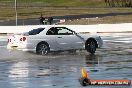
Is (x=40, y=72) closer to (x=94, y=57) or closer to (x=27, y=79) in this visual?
(x=27, y=79)

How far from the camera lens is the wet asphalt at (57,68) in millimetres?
14898

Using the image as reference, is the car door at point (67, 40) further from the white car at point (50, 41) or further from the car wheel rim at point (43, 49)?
the car wheel rim at point (43, 49)

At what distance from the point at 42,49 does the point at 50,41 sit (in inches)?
21.3

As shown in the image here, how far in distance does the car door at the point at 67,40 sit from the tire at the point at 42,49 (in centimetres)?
67

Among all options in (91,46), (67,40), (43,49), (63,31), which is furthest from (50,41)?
(91,46)

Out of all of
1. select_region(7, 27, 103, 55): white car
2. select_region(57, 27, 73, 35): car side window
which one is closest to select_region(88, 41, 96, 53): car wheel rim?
select_region(7, 27, 103, 55): white car

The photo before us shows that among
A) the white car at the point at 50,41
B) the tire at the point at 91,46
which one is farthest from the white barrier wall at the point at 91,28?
the white car at the point at 50,41

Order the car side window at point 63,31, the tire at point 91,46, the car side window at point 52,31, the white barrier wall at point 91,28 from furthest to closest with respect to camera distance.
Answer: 1. the white barrier wall at point 91,28
2. the tire at point 91,46
3. the car side window at point 63,31
4. the car side window at point 52,31

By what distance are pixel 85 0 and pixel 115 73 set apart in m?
124

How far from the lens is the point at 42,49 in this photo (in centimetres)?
2508

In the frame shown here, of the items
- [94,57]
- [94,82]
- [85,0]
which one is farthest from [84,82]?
[85,0]

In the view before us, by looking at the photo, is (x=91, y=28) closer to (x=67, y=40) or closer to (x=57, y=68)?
(x=67, y=40)

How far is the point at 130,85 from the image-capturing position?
46.0 feet

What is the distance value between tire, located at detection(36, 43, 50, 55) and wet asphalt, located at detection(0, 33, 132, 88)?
28 cm
